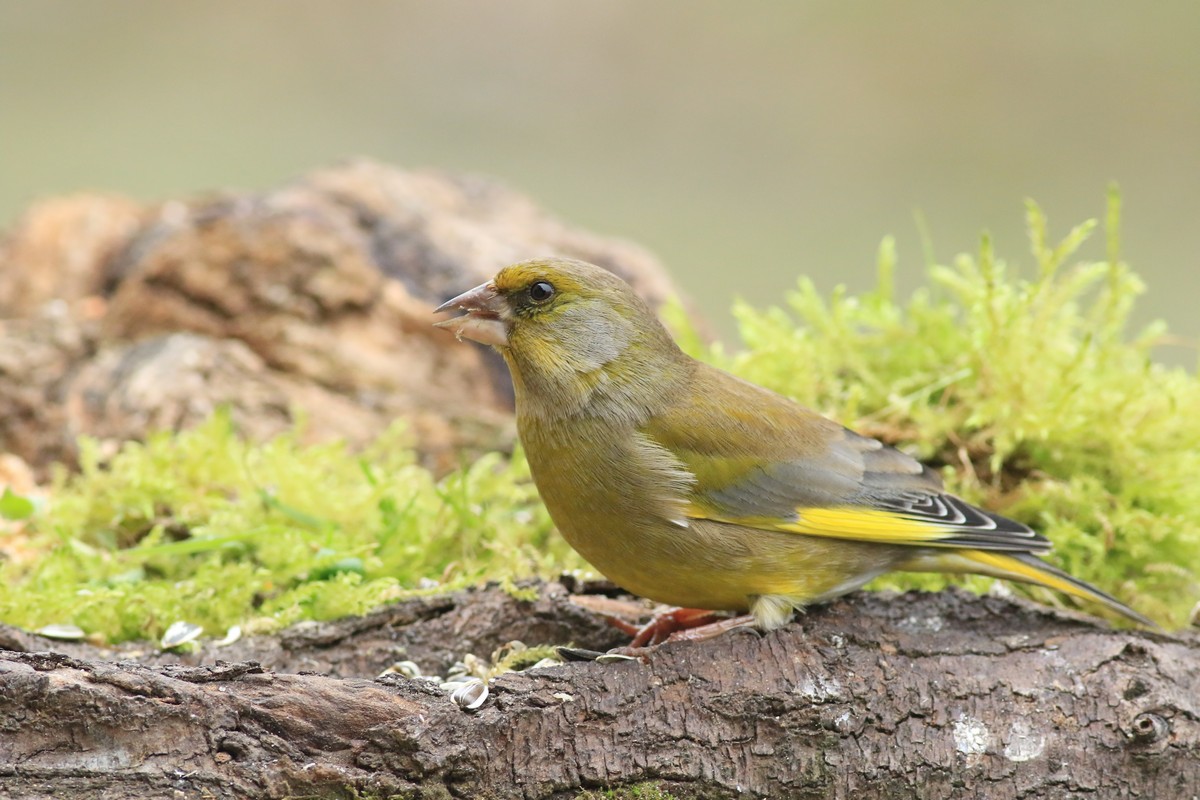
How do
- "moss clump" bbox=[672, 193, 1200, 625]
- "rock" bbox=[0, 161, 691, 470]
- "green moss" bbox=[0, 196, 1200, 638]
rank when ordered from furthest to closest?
"rock" bbox=[0, 161, 691, 470], "moss clump" bbox=[672, 193, 1200, 625], "green moss" bbox=[0, 196, 1200, 638]

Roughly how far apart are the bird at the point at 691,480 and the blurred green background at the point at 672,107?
816cm

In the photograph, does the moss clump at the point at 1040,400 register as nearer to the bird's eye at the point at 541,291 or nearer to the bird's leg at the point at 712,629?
the bird's leg at the point at 712,629

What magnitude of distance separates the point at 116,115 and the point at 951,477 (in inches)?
459

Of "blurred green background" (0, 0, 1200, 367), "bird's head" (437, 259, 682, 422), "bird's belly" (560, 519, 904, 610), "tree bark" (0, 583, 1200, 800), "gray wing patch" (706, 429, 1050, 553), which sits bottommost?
"tree bark" (0, 583, 1200, 800)

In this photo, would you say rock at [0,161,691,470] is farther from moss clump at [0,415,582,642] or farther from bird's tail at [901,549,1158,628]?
bird's tail at [901,549,1158,628]

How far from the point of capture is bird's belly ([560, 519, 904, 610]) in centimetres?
341

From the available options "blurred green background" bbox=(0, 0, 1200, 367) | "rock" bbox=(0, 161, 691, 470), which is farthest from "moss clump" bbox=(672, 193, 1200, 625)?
"blurred green background" bbox=(0, 0, 1200, 367)

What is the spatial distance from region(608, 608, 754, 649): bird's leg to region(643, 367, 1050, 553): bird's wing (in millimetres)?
324

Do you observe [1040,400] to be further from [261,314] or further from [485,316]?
[261,314]

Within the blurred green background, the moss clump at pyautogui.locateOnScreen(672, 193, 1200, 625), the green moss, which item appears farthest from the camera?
the blurred green background

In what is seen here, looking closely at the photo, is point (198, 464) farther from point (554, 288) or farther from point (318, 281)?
point (554, 288)

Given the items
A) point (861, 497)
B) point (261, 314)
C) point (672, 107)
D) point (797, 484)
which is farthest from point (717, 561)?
point (672, 107)

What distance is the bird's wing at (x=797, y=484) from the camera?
139 inches

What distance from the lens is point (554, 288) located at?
144 inches
